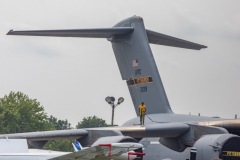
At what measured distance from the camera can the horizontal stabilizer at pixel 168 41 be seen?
159 ft

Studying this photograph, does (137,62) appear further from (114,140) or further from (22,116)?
(22,116)

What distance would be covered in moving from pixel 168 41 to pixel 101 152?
63.9ft

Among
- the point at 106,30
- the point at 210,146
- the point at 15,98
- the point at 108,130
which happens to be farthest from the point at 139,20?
the point at 15,98

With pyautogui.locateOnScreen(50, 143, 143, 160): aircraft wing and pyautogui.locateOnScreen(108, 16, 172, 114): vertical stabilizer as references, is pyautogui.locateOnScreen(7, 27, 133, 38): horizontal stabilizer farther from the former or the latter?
pyautogui.locateOnScreen(50, 143, 143, 160): aircraft wing

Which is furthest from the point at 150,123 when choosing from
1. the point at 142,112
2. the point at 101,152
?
the point at 101,152

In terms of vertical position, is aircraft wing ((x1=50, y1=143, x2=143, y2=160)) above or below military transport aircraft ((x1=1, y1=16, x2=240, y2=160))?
below

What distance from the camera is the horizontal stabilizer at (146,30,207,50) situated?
1905 inches

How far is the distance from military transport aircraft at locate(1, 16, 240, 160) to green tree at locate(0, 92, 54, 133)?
40.7 m

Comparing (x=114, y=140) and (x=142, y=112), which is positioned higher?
(x=142, y=112)

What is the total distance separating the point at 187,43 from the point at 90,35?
5.68 m

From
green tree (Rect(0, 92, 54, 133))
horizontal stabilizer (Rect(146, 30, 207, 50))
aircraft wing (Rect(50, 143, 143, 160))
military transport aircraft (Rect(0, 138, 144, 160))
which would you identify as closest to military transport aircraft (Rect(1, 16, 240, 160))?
horizontal stabilizer (Rect(146, 30, 207, 50))

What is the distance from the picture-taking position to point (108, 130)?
4166cm

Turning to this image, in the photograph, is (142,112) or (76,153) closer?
(76,153)

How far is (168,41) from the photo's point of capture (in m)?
48.5
